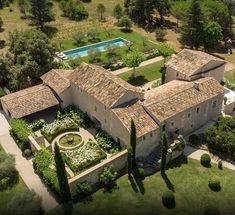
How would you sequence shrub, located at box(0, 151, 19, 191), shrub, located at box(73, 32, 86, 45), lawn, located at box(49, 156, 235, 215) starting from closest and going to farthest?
1. lawn, located at box(49, 156, 235, 215)
2. shrub, located at box(0, 151, 19, 191)
3. shrub, located at box(73, 32, 86, 45)

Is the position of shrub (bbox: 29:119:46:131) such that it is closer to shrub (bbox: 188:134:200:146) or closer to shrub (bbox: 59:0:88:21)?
shrub (bbox: 188:134:200:146)

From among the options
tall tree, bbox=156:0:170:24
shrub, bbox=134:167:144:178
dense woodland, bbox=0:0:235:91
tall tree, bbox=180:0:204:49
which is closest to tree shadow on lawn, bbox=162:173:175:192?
shrub, bbox=134:167:144:178

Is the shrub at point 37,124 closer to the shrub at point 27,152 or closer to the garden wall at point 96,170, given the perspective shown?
the shrub at point 27,152

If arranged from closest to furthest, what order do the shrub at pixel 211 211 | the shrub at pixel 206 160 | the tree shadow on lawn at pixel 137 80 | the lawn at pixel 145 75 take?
the shrub at pixel 211 211, the shrub at pixel 206 160, the tree shadow on lawn at pixel 137 80, the lawn at pixel 145 75

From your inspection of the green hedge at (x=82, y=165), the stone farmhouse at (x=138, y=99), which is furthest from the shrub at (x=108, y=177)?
the stone farmhouse at (x=138, y=99)

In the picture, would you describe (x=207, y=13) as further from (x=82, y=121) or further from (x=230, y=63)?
(x=82, y=121)
